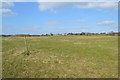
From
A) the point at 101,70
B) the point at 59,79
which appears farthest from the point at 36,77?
the point at 101,70

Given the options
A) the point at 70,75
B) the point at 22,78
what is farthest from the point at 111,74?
the point at 22,78

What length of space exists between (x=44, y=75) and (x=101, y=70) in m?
3.90

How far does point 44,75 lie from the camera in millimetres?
11289

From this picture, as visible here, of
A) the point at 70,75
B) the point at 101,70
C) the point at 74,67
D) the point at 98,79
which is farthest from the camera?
the point at 74,67

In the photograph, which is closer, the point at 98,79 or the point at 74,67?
the point at 98,79

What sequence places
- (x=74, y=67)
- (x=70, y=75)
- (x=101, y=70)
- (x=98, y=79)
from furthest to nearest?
(x=74, y=67) < (x=101, y=70) < (x=70, y=75) < (x=98, y=79)

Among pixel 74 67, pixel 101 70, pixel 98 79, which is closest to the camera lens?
pixel 98 79

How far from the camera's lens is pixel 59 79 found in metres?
10.4

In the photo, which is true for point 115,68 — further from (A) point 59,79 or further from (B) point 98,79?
(A) point 59,79

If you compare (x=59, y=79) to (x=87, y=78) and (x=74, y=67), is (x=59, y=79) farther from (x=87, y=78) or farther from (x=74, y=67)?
(x=74, y=67)

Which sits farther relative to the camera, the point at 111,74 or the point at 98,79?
→ the point at 111,74

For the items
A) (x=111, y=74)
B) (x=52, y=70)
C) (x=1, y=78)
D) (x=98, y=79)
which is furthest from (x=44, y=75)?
(x=111, y=74)

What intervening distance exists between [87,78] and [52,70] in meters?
2.83

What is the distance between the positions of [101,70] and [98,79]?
2.16m
